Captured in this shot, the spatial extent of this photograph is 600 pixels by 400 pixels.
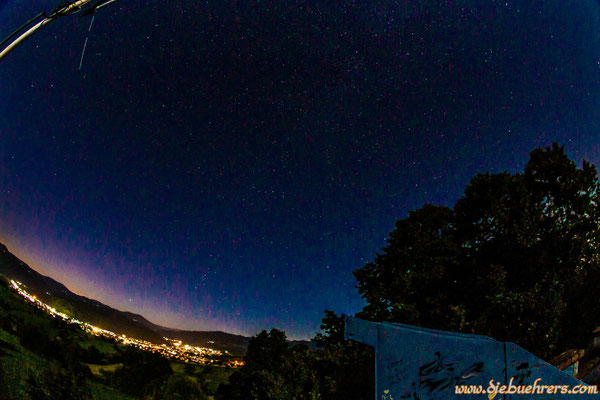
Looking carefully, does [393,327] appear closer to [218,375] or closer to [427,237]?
[427,237]

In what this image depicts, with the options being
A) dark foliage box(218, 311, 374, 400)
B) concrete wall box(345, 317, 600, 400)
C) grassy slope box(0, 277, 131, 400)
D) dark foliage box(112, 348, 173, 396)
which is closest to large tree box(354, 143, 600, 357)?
dark foliage box(218, 311, 374, 400)

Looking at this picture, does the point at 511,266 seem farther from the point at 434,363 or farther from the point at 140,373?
the point at 140,373

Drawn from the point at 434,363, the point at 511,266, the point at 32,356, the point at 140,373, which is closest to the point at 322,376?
the point at 434,363

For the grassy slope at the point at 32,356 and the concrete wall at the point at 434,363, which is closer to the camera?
the concrete wall at the point at 434,363

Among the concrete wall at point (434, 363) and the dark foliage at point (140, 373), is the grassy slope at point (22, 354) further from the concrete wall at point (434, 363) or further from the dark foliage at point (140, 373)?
the concrete wall at point (434, 363)

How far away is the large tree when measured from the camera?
11359mm

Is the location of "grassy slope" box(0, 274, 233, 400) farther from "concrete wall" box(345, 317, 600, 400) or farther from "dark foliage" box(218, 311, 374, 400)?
"concrete wall" box(345, 317, 600, 400)

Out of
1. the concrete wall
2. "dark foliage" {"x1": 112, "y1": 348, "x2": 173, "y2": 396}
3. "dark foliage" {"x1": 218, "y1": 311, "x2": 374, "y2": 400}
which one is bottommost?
"dark foliage" {"x1": 112, "y1": 348, "x2": 173, "y2": 396}

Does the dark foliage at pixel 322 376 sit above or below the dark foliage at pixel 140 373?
above

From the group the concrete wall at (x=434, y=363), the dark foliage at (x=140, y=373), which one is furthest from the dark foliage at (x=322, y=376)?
the dark foliage at (x=140, y=373)

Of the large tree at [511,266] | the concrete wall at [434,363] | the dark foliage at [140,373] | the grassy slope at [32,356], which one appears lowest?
the dark foliage at [140,373]

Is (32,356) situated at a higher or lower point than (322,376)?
lower

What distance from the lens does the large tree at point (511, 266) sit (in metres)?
11.4

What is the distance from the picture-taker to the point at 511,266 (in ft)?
42.5
